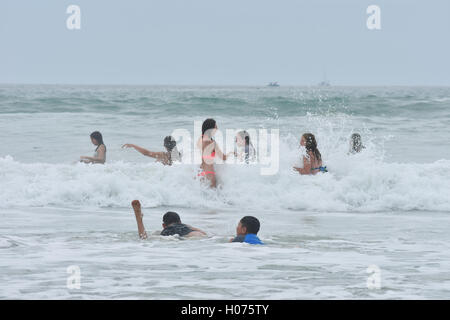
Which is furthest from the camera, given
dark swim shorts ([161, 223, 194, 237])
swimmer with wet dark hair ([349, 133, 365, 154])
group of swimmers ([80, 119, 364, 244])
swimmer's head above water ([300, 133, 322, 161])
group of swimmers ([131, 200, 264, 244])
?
swimmer with wet dark hair ([349, 133, 365, 154])

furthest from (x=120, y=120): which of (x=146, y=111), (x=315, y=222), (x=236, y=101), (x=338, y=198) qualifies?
(x=315, y=222)

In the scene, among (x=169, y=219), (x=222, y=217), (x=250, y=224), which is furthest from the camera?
(x=222, y=217)

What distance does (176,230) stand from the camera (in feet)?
27.0

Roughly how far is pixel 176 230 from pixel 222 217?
253cm

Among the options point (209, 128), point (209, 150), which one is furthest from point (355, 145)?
point (209, 128)

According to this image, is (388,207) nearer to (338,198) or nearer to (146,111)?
(338,198)

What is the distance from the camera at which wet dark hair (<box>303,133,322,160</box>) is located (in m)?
13.0

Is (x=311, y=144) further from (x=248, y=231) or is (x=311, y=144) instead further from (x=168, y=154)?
(x=248, y=231)

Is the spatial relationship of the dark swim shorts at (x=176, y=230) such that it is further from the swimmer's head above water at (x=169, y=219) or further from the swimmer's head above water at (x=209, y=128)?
the swimmer's head above water at (x=209, y=128)

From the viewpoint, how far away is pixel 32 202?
11836 millimetres

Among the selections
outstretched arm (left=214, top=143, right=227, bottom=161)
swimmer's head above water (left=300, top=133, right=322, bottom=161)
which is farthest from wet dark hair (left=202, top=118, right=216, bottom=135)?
swimmer's head above water (left=300, top=133, right=322, bottom=161)

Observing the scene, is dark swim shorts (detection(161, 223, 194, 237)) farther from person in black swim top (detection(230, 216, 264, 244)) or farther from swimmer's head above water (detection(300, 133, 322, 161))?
swimmer's head above water (detection(300, 133, 322, 161))

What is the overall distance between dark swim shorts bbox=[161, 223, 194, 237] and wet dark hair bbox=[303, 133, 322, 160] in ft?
17.3

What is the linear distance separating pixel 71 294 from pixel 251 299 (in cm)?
144
